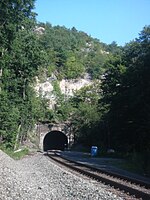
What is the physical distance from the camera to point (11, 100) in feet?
137

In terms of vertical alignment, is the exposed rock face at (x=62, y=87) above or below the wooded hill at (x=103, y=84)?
above

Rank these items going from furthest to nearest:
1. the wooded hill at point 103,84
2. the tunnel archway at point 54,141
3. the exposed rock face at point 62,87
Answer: the exposed rock face at point 62,87 < the tunnel archway at point 54,141 < the wooded hill at point 103,84

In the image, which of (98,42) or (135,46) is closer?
(135,46)

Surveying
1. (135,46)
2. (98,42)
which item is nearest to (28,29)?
(135,46)

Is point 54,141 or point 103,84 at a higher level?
point 103,84

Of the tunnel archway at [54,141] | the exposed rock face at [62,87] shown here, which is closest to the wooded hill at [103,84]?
the tunnel archway at [54,141]

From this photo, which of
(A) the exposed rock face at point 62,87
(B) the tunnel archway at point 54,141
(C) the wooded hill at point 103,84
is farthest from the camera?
(A) the exposed rock face at point 62,87

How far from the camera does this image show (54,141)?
83.6m

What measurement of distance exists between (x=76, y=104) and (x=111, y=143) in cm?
3382

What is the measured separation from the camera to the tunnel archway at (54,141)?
265 ft

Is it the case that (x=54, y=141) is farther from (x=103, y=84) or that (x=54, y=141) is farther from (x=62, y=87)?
(x=103, y=84)

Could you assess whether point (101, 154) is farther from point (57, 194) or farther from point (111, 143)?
point (57, 194)

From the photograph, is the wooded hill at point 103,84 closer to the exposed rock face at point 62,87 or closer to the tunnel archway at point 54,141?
the tunnel archway at point 54,141

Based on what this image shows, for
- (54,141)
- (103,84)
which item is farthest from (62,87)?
(103,84)
